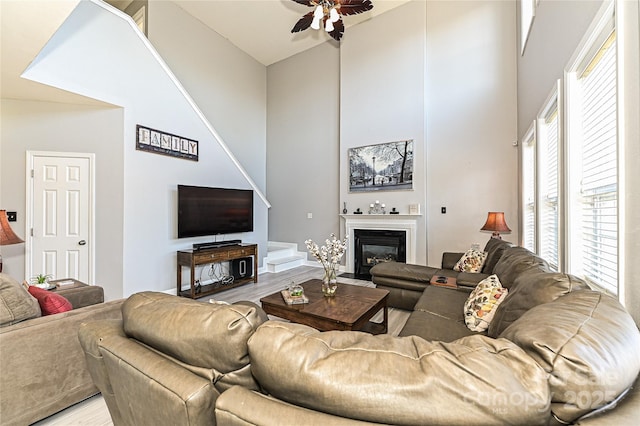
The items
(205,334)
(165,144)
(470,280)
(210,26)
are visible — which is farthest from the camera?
(210,26)

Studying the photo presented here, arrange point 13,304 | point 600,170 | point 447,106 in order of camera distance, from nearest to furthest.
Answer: point 13,304
point 600,170
point 447,106

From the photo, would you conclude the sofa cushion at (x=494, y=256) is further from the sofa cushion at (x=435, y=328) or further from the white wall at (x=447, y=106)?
the white wall at (x=447, y=106)

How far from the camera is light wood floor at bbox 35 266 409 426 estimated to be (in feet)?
5.37

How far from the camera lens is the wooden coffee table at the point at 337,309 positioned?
82.5 inches

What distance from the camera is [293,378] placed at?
68 cm

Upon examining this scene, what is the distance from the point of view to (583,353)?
648 millimetres

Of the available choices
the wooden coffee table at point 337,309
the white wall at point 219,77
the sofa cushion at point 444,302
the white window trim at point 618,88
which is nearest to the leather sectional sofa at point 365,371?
the white window trim at point 618,88

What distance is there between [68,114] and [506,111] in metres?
6.10

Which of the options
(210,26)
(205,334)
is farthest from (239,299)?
(210,26)

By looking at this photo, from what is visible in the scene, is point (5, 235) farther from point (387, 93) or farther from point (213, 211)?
point (387, 93)

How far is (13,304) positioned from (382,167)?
486 centimetres

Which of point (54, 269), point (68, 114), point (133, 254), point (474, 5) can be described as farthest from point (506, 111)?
point (54, 269)

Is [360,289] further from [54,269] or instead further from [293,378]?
[54,269]

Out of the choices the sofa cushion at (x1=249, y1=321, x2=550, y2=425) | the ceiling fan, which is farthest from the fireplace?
the sofa cushion at (x1=249, y1=321, x2=550, y2=425)
